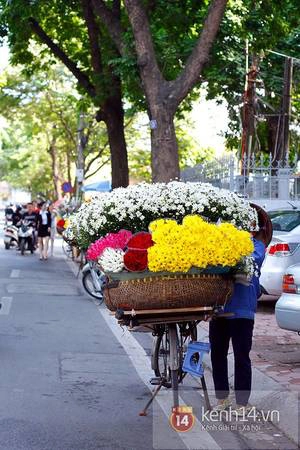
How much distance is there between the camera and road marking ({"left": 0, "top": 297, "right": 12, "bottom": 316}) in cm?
1270

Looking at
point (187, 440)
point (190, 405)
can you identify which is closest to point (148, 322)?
point (187, 440)

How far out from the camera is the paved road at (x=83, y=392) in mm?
5910

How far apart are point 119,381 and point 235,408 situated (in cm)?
179

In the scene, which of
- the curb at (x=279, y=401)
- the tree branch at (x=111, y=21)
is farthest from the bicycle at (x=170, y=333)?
the tree branch at (x=111, y=21)

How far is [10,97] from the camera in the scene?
37.8 meters

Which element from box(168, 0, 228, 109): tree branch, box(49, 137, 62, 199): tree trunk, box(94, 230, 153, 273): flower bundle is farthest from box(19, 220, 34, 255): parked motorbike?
box(49, 137, 62, 199): tree trunk

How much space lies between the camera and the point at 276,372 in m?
8.23

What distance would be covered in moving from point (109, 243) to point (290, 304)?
112 inches

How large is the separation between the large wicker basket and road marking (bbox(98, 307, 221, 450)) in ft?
2.14

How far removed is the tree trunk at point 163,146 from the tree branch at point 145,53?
0.41 meters

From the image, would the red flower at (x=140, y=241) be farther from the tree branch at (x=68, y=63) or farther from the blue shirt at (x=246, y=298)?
the tree branch at (x=68, y=63)

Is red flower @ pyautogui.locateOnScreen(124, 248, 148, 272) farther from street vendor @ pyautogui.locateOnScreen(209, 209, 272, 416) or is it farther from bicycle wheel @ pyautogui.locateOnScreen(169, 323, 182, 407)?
street vendor @ pyautogui.locateOnScreen(209, 209, 272, 416)

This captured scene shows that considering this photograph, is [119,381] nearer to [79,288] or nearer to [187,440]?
[187,440]

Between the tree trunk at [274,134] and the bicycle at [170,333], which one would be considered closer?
the bicycle at [170,333]
